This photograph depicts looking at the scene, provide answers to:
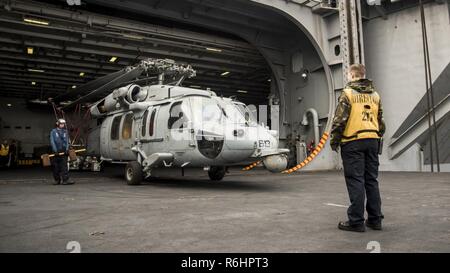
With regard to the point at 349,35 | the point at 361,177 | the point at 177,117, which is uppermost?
the point at 349,35

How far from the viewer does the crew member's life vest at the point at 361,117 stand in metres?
3.72

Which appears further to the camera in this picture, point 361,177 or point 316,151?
point 316,151

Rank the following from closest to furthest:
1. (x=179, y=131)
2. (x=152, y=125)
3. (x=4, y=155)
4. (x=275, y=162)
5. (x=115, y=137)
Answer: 1. (x=275, y=162)
2. (x=179, y=131)
3. (x=152, y=125)
4. (x=115, y=137)
5. (x=4, y=155)

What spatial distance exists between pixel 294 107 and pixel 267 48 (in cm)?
314

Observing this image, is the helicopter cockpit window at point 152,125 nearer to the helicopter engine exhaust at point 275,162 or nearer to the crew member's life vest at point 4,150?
the helicopter engine exhaust at point 275,162

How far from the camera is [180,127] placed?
8.14 m

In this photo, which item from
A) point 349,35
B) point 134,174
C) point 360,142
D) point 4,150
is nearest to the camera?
point 360,142

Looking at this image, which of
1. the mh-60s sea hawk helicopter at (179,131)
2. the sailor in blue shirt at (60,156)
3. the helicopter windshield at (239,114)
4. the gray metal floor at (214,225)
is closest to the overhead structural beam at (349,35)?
the helicopter windshield at (239,114)

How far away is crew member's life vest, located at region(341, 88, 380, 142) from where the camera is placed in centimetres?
372

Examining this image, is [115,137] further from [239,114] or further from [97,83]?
[239,114]

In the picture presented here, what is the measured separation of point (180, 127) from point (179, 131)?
0.10 metres

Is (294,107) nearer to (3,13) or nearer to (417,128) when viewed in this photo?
(417,128)

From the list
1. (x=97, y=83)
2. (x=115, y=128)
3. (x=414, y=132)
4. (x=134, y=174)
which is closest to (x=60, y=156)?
(x=115, y=128)
